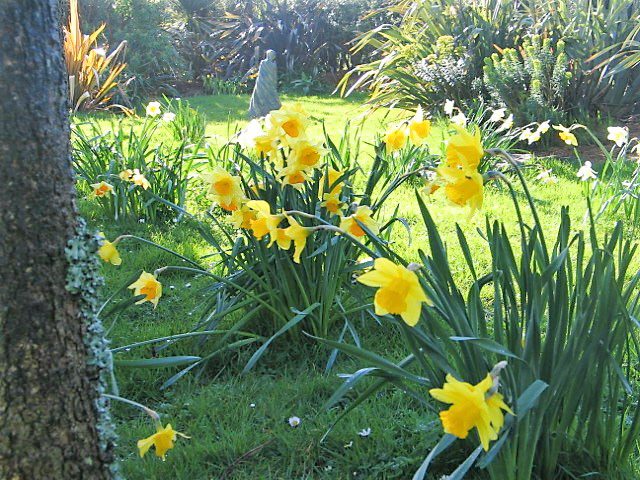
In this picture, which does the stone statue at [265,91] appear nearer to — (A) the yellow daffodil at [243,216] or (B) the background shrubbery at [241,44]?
(A) the yellow daffodil at [243,216]

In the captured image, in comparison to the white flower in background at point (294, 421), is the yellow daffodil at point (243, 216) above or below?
above

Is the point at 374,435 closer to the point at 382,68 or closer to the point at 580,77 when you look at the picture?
the point at 580,77

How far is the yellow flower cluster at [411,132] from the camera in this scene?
7.64 ft

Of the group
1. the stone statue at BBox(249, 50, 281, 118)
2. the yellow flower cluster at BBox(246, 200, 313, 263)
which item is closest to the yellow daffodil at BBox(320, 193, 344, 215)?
the yellow flower cluster at BBox(246, 200, 313, 263)

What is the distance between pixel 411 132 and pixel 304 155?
0.38m

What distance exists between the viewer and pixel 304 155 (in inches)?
88.2

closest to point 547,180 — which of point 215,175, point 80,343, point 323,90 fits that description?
point 215,175

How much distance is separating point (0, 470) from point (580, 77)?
240 inches

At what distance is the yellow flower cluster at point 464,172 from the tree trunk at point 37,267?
2.73 feet

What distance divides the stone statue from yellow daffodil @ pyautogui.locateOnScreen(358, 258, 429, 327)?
19.4ft

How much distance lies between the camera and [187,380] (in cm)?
257

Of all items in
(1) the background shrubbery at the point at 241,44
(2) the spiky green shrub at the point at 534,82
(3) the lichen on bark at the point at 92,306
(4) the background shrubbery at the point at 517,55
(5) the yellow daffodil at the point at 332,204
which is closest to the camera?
(3) the lichen on bark at the point at 92,306

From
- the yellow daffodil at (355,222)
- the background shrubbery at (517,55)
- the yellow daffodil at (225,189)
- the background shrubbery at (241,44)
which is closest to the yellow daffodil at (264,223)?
the yellow daffodil at (355,222)

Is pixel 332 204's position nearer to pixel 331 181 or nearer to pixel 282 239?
pixel 331 181
